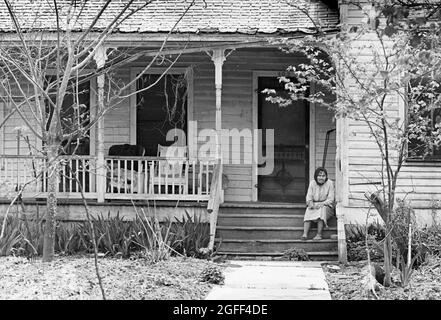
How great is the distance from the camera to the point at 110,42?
13.8 meters

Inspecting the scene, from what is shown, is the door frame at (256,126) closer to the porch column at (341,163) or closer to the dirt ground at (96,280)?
the porch column at (341,163)

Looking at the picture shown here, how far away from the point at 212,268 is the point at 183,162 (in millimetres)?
3385

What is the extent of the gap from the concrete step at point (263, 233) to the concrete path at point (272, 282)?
0.99 metres

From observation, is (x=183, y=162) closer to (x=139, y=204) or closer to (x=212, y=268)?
(x=139, y=204)

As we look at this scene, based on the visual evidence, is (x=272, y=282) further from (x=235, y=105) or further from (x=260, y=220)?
(x=235, y=105)

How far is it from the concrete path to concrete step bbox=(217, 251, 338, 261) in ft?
1.16

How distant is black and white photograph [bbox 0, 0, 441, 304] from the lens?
961 cm

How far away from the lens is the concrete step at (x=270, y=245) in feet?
43.4

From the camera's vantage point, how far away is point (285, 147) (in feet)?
52.4

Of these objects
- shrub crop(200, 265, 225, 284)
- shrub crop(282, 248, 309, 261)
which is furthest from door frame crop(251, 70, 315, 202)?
shrub crop(200, 265, 225, 284)

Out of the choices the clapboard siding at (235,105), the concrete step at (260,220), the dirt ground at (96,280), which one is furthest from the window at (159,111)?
the dirt ground at (96,280)

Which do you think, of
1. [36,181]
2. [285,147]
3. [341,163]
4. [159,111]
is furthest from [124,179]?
[341,163]

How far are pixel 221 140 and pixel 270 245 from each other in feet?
10.1

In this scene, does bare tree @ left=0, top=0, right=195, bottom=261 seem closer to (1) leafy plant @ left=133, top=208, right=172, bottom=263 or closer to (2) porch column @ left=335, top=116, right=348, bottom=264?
(1) leafy plant @ left=133, top=208, right=172, bottom=263
